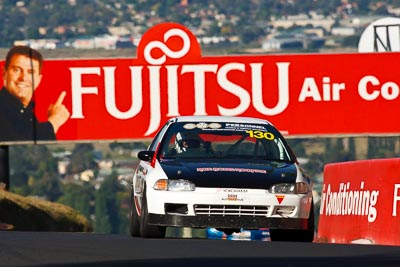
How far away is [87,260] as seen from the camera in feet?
50.2

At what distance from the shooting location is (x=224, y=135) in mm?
20172

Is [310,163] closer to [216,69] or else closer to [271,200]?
[216,69]

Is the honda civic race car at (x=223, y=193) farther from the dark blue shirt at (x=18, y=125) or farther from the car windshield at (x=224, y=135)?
the dark blue shirt at (x=18, y=125)

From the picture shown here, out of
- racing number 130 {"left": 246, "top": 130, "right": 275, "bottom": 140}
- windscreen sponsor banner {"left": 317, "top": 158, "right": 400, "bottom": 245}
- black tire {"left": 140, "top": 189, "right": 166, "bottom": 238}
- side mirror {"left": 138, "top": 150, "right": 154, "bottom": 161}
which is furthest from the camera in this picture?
windscreen sponsor banner {"left": 317, "top": 158, "right": 400, "bottom": 245}

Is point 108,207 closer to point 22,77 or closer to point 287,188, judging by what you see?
point 22,77

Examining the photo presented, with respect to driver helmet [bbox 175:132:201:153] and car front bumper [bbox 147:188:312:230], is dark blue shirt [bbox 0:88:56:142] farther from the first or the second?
car front bumper [bbox 147:188:312:230]

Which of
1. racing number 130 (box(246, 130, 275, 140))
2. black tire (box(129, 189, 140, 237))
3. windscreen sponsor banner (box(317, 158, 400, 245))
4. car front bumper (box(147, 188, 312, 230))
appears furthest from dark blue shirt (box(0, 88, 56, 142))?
car front bumper (box(147, 188, 312, 230))

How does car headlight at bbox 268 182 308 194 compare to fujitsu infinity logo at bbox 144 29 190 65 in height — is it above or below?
below

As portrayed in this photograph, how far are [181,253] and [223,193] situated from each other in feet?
8.61

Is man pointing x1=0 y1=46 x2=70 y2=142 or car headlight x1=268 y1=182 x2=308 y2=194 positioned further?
man pointing x1=0 y1=46 x2=70 y2=142

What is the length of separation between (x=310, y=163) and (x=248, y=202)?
12562 cm

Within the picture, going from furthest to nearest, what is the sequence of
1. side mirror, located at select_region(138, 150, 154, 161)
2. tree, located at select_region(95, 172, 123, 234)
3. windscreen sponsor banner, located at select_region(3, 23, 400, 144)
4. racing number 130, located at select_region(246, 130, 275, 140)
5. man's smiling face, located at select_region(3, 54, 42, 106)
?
1. tree, located at select_region(95, 172, 123, 234)
2. windscreen sponsor banner, located at select_region(3, 23, 400, 144)
3. man's smiling face, located at select_region(3, 54, 42, 106)
4. racing number 130, located at select_region(246, 130, 275, 140)
5. side mirror, located at select_region(138, 150, 154, 161)

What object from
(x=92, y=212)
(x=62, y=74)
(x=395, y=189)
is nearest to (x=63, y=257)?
(x=395, y=189)

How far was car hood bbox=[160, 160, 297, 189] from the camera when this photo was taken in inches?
Result: 744
